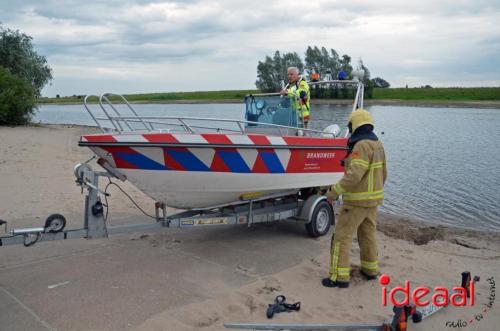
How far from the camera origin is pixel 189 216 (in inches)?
213

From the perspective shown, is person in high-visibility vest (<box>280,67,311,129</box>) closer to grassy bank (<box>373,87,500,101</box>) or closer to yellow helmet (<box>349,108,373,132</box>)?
yellow helmet (<box>349,108,373,132</box>)

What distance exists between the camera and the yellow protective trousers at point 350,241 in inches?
185

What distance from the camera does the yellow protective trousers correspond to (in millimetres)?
4688

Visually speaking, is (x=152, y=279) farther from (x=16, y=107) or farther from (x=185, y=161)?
(x=16, y=107)

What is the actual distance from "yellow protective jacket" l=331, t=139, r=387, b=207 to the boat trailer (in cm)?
134

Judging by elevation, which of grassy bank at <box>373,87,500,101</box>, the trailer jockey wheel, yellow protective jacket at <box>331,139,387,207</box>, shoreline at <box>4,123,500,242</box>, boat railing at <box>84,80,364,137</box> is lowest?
shoreline at <box>4,123,500,242</box>

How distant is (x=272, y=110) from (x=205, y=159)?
2.15 m

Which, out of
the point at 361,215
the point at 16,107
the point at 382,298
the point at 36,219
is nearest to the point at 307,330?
the point at 382,298

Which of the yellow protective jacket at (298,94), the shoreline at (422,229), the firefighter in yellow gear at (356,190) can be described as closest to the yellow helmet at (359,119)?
the firefighter in yellow gear at (356,190)

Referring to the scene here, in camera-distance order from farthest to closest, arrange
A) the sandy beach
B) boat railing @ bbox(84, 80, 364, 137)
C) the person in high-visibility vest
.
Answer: the person in high-visibility vest → boat railing @ bbox(84, 80, 364, 137) → the sandy beach

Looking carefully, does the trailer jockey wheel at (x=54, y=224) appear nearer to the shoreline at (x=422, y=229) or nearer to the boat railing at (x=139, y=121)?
the boat railing at (x=139, y=121)

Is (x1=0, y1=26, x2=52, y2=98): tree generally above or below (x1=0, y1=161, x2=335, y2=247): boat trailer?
Answer: above

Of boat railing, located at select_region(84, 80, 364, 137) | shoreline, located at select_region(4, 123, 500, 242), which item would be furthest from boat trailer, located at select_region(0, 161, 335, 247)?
shoreline, located at select_region(4, 123, 500, 242)

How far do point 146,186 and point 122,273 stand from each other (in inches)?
35.0
